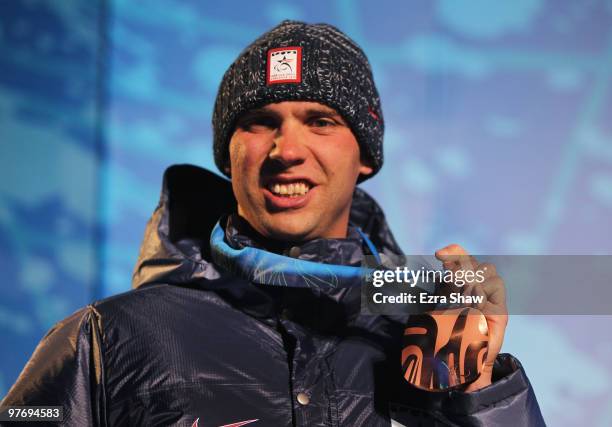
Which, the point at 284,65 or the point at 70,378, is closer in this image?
the point at 70,378

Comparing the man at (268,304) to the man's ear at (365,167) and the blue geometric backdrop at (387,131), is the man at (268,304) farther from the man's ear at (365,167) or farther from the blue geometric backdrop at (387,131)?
the blue geometric backdrop at (387,131)

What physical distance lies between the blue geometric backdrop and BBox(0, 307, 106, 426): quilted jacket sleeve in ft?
3.85

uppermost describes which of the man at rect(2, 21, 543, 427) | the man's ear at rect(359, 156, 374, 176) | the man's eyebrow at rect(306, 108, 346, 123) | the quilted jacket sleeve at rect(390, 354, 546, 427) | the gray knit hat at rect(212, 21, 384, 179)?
the gray knit hat at rect(212, 21, 384, 179)

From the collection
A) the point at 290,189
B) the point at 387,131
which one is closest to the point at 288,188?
the point at 290,189

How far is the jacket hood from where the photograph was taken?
1.19 meters

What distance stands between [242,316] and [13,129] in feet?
4.44

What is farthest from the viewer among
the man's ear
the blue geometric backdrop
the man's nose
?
the blue geometric backdrop

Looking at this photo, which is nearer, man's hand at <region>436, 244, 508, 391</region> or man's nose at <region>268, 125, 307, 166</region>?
man's hand at <region>436, 244, 508, 391</region>

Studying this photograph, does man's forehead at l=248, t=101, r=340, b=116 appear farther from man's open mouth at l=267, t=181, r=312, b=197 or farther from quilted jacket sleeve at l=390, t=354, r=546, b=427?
quilted jacket sleeve at l=390, t=354, r=546, b=427

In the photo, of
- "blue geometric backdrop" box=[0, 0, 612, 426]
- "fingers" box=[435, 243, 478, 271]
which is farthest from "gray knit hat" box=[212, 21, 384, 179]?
"blue geometric backdrop" box=[0, 0, 612, 426]

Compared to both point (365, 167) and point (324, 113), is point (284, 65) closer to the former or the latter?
point (324, 113)

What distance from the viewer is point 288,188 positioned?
1.17 metres

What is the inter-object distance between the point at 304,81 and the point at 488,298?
1.68 feet

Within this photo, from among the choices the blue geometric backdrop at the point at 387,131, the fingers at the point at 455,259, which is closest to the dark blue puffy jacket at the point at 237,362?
the fingers at the point at 455,259
